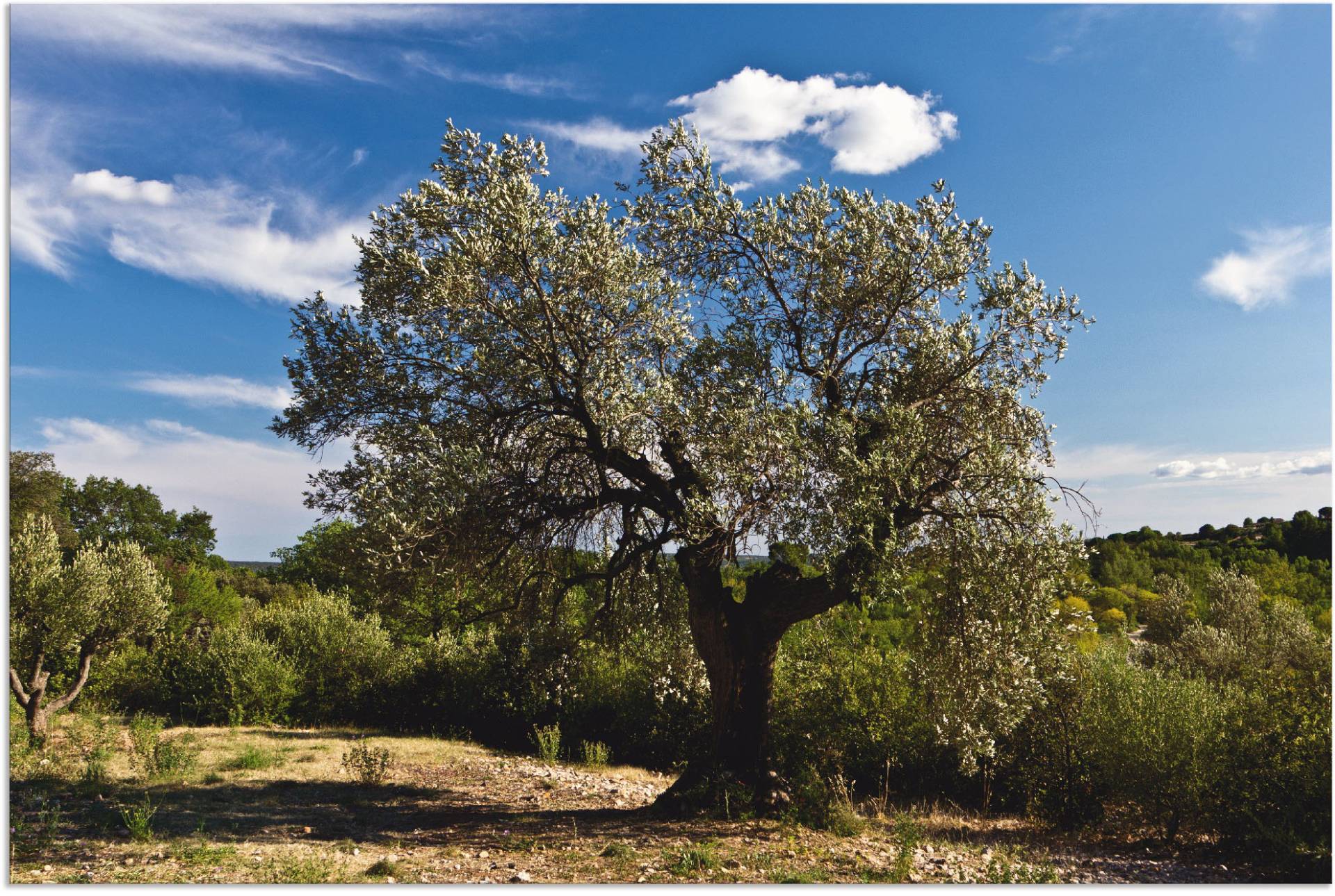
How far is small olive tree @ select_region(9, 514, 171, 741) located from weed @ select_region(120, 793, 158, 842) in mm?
8197

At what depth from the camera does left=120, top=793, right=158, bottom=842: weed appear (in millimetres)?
8812

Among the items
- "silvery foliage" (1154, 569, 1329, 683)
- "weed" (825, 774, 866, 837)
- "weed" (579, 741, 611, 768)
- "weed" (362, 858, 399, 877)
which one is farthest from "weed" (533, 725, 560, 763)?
"silvery foliage" (1154, 569, 1329, 683)

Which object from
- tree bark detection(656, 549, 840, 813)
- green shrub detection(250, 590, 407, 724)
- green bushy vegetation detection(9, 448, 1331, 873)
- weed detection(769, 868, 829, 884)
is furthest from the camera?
green shrub detection(250, 590, 407, 724)

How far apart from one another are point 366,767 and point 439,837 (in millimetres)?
5336

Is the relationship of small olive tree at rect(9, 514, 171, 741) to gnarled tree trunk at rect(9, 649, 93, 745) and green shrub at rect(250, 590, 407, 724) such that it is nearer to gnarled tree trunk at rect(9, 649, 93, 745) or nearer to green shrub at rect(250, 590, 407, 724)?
gnarled tree trunk at rect(9, 649, 93, 745)

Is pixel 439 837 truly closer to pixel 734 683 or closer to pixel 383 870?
pixel 383 870

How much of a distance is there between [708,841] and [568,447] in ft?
17.1

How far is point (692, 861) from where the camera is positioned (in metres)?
8.11

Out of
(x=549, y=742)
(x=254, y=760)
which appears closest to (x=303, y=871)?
(x=254, y=760)

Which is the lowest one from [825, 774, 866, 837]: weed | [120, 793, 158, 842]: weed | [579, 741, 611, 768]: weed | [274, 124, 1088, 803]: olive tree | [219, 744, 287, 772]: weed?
[579, 741, 611, 768]: weed

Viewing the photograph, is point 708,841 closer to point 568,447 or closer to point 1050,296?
point 568,447

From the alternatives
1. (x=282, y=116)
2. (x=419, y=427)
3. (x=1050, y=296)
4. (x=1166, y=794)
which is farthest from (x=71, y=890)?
(x=1166, y=794)

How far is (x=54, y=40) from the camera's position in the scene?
797cm

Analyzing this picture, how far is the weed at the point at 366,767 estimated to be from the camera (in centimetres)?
1397
